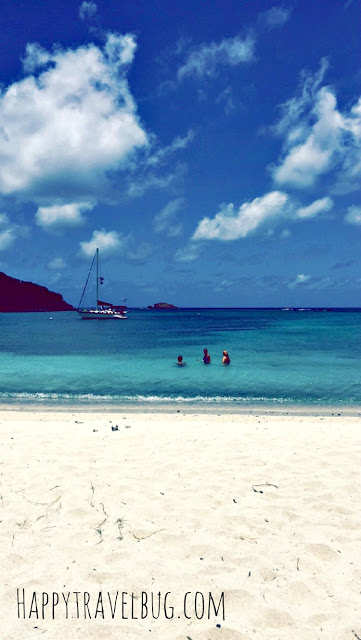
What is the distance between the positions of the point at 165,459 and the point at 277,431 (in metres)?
4.05

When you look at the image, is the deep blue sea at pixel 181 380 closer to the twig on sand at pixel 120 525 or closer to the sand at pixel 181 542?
the sand at pixel 181 542

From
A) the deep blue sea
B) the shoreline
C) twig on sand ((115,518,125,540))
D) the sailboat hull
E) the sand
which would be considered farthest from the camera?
the sailboat hull

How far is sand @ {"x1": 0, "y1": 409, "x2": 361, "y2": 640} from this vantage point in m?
3.53

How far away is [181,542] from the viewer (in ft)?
15.3

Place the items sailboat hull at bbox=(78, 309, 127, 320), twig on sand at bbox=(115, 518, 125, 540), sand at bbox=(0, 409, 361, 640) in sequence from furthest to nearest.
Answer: sailboat hull at bbox=(78, 309, 127, 320), twig on sand at bbox=(115, 518, 125, 540), sand at bbox=(0, 409, 361, 640)

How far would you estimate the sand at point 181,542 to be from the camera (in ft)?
11.6

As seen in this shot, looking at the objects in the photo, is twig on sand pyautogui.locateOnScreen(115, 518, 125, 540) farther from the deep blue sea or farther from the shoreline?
the deep blue sea

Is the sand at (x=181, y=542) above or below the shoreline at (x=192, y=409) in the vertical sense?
above

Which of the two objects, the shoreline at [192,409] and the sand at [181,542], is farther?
the shoreline at [192,409]

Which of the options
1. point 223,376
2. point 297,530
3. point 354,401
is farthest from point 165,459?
point 223,376

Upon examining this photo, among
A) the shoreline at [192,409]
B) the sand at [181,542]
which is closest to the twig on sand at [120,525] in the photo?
the sand at [181,542]

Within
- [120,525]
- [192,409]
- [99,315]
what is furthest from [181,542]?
[99,315]

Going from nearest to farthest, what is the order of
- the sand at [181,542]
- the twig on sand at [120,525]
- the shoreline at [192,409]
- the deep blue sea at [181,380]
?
the sand at [181,542] < the twig on sand at [120,525] < the shoreline at [192,409] < the deep blue sea at [181,380]

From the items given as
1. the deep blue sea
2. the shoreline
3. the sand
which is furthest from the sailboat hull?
the sand
